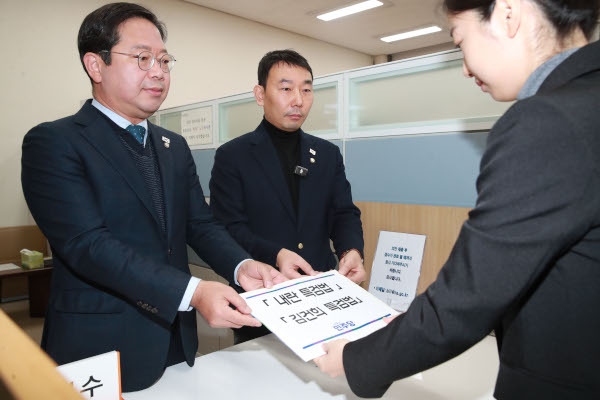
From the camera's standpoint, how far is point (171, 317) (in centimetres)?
103

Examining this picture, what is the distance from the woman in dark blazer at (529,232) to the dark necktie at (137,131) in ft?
3.09

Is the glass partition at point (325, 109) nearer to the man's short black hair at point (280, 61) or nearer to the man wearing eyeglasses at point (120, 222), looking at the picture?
the man's short black hair at point (280, 61)

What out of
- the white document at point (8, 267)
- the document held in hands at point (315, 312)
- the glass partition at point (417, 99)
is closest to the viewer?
the document held in hands at point (315, 312)

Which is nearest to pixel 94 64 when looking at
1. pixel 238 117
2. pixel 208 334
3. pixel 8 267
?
pixel 238 117

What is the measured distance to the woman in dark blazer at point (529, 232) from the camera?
1.64 feet

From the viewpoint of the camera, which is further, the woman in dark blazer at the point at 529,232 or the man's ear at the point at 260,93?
the man's ear at the point at 260,93

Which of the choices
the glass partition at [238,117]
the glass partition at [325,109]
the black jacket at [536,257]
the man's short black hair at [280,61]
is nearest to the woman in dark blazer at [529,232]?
the black jacket at [536,257]

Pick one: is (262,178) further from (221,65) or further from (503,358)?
(221,65)

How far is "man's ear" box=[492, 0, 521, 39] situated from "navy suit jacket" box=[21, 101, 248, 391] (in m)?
0.88

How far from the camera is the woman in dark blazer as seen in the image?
1.64 feet

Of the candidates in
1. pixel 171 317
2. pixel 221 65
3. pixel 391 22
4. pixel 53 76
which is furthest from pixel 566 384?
Answer: pixel 391 22

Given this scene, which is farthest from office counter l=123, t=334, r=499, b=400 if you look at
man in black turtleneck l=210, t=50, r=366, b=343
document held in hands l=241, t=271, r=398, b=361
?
man in black turtleneck l=210, t=50, r=366, b=343

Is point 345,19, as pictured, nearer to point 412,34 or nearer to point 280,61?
point 412,34

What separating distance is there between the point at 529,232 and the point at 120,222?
993 millimetres
